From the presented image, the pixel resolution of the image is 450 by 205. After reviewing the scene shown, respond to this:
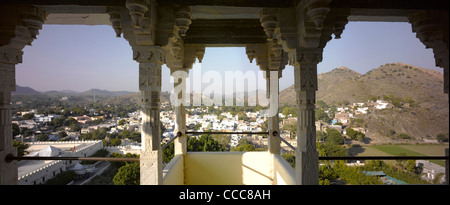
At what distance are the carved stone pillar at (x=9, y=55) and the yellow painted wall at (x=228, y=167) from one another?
9.60 ft

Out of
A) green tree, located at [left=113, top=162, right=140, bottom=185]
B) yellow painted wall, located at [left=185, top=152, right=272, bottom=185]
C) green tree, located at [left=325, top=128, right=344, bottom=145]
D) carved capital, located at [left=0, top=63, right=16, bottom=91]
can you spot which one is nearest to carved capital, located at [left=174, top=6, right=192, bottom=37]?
carved capital, located at [left=0, top=63, right=16, bottom=91]

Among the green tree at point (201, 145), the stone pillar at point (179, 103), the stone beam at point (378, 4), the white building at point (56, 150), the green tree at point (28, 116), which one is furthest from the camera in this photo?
the green tree at point (201, 145)

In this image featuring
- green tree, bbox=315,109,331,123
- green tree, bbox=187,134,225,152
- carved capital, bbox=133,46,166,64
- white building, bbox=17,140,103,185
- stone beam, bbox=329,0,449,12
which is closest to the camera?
stone beam, bbox=329,0,449,12

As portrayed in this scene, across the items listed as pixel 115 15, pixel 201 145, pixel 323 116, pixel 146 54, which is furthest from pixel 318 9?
pixel 201 145

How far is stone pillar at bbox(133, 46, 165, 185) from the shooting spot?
2.44 metres

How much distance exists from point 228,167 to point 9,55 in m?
4.07

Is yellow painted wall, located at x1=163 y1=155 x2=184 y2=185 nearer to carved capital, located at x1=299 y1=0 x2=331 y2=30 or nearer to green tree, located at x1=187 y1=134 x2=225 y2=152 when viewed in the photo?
carved capital, located at x1=299 y1=0 x2=331 y2=30

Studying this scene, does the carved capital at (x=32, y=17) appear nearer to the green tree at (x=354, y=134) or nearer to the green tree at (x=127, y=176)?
the green tree at (x=127, y=176)

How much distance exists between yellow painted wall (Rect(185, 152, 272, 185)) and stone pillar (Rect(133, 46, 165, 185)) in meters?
2.02

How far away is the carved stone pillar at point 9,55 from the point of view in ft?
7.20

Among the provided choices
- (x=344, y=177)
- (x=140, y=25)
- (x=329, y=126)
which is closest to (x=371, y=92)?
(x=329, y=126)

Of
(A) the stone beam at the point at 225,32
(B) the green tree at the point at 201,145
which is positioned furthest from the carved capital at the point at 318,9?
(B) the green tree at the point at 201,145

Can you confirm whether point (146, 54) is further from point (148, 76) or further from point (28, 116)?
point (28, 116)

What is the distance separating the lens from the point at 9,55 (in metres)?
2.22
